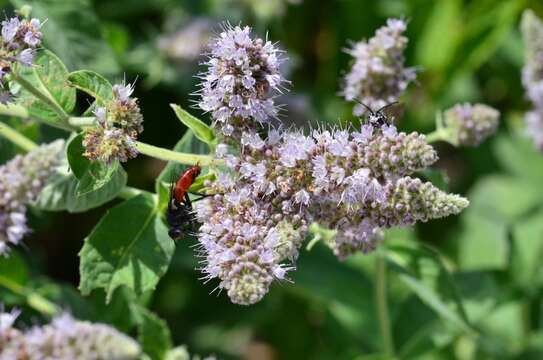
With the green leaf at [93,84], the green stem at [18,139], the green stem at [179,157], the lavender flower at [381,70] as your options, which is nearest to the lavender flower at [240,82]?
the green stem at [179,157]

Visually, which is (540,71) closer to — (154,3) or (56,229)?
(154,3)

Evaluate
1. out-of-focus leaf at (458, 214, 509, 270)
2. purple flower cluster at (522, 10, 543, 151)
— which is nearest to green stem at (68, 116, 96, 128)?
purple flower cluster at (522, 10, 543, 151)

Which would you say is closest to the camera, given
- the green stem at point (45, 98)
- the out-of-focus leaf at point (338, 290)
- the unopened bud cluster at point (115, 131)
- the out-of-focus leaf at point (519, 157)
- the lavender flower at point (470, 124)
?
the unopened bud cluster at point (115, 131)

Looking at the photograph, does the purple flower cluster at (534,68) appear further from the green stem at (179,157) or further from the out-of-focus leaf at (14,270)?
the out-of-focus leaf at (14,270)

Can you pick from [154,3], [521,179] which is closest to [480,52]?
[521,179]

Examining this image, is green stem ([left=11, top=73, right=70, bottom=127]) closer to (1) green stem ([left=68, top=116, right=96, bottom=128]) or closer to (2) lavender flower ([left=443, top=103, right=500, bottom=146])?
(1) green stem ([left=68, top=116, right=96, bottom=128])

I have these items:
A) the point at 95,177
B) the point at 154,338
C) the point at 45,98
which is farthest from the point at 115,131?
the point at 154,338

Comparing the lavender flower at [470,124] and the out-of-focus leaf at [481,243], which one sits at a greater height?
the out-of-focus leaf at [481,243]
